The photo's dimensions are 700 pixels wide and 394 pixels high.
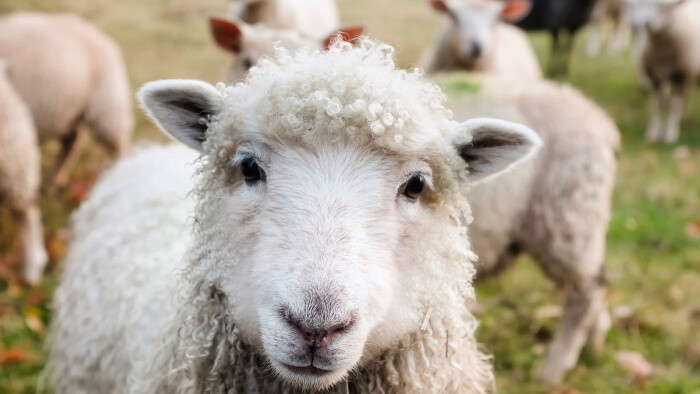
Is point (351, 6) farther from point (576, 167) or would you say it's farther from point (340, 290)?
point (340, 290)

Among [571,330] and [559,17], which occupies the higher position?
[571,330]

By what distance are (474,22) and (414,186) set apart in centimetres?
487

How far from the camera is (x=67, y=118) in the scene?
547 centimetres

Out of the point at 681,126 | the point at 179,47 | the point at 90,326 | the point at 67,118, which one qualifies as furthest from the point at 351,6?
the point at 90,326

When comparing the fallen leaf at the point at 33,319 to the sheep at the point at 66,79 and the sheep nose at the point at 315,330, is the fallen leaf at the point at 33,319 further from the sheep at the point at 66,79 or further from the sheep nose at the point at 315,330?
the sheep nose at the point at 315,330

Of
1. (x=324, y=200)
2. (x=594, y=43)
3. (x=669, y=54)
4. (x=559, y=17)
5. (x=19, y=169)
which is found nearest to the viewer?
(x=324, y=200)

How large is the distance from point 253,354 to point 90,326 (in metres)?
1.02

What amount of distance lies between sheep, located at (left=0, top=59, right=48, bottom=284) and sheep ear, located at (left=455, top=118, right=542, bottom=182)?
335 cm

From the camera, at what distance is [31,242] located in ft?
15.1

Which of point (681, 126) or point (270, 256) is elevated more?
point (270, 256)

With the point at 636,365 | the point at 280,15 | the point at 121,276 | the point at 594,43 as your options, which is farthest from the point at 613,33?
the point at 121,276

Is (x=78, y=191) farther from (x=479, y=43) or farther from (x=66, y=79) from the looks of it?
(x=479, y=43)

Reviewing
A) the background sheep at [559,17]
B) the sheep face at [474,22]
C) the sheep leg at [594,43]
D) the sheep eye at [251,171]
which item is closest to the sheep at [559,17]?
the background sheep at [559,17]

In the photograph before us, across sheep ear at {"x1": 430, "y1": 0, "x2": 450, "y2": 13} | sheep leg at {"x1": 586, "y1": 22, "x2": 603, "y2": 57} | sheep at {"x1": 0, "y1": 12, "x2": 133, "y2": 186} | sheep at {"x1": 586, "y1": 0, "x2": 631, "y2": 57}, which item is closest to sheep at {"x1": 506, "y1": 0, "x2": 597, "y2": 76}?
sheep at {"x1": 586, "y1": 0, "x2": 631, "y2": 57}
